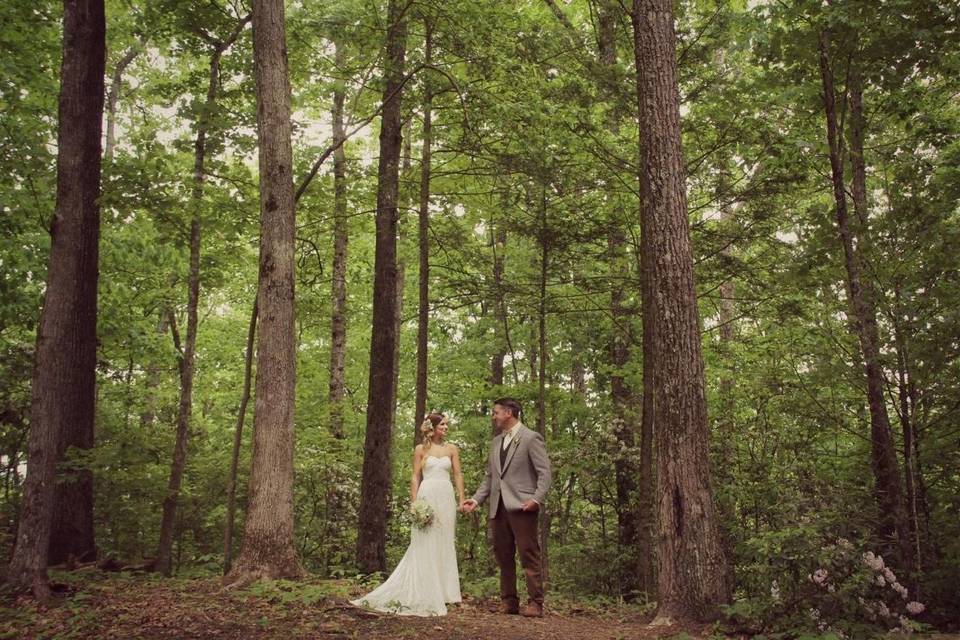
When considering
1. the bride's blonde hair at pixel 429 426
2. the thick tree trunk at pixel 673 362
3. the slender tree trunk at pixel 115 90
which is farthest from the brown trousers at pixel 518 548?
the slender tree trunk at pixel 115 90

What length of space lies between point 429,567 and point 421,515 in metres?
0.56

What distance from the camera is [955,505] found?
8.81m

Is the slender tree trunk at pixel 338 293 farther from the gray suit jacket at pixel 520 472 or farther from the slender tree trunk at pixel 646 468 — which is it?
the gray suit jacket at pixel 520 472

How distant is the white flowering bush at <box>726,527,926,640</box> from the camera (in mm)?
6047

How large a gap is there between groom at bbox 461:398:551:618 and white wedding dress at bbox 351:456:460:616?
24.4 inches

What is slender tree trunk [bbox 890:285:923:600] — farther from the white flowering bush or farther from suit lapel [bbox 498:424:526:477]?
suit lapel [bbox 498:424:526:477]

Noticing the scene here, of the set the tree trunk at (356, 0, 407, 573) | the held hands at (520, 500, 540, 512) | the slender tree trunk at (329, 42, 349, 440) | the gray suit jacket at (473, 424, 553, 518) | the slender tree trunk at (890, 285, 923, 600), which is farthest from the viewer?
the slender tree trunk at (329, 42, 349, 440)

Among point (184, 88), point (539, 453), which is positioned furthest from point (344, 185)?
point (539, 453)

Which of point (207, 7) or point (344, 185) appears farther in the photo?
point (344, 185)

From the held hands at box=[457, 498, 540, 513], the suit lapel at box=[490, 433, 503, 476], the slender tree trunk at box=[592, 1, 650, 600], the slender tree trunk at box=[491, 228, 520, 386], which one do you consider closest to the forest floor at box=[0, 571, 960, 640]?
the held hands at box=[457, 498, 540, 513]

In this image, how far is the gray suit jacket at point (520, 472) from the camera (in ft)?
24.9

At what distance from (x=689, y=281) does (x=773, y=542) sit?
2.52 metres

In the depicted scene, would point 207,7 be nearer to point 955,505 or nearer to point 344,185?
point 344,185

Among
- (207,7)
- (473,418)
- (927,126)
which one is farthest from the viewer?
(473,418)
